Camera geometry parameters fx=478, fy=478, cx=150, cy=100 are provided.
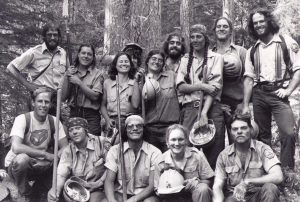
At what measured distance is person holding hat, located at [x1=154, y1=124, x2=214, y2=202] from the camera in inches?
228

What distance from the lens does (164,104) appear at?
6777 mm

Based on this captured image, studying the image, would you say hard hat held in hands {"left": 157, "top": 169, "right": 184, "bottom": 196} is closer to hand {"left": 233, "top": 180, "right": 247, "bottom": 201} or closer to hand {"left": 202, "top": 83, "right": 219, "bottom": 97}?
hand {"left": 233, "top": 180, "right": 247, "bottom": 201}

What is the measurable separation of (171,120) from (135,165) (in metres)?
0.87

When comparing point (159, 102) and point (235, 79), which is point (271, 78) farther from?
point (159, 102)

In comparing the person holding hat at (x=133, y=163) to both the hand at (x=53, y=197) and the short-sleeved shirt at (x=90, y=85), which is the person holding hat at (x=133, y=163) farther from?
the short-sleeved shirt at (x=90, y=85)

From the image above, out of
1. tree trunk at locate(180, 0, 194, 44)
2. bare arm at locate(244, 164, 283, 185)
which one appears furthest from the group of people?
tree trunk at locate(180, 0, 194, 44)

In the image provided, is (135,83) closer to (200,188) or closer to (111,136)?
(111,136)

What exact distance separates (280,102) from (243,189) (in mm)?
1449

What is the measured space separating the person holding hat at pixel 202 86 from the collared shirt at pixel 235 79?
0.75 ft

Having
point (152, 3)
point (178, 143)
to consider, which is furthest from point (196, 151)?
point (152, 3)

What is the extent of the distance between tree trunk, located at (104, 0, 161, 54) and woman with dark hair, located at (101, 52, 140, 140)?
0.88 m

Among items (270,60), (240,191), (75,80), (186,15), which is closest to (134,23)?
(75,80)

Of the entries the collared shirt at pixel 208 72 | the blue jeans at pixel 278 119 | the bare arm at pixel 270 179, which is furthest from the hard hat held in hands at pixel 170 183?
the blue jeans at pixel 278 119

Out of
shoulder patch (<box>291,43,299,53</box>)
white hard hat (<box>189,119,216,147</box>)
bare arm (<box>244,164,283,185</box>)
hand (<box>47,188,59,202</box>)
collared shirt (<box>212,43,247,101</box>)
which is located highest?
shoulder patch (<box>291,43,299,53</box>)
